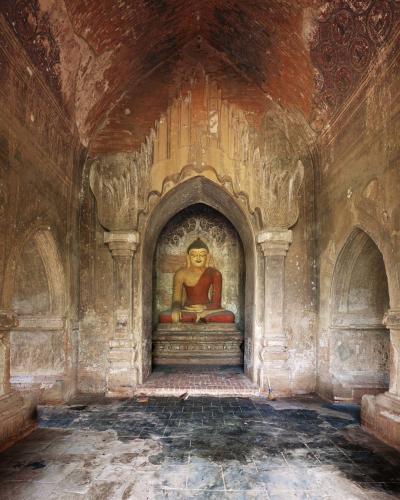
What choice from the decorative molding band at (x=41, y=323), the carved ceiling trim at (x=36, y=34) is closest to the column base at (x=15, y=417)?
the decorative molding band at (x=41, y=323)

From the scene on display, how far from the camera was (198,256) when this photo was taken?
971 centimetres

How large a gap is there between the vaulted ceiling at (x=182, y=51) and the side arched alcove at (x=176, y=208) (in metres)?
1.31

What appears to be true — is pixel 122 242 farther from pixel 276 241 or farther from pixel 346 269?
pixel 346 269

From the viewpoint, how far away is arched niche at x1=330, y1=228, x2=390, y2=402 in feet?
20.5

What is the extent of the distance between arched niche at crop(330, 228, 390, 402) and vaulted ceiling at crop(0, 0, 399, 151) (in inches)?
109

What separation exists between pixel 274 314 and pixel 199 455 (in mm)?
3179

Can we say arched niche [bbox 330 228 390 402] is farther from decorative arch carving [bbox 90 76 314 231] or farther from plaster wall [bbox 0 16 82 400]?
plaster wall [bbox 0 16 82 400]

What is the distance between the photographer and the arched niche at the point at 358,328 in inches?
246

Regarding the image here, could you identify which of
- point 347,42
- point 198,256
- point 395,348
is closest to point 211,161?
point 347,42

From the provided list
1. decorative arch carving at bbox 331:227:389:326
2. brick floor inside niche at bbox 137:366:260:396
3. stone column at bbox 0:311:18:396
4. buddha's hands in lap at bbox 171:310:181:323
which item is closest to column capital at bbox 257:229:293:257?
decorative arch carving at bbox 331:227:389:326

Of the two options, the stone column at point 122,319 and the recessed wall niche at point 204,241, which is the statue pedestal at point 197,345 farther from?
the stone column at point 122,319

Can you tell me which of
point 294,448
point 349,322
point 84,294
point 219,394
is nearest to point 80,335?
point 84,294

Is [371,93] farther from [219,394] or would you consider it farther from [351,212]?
[219,394]

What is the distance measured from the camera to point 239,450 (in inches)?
→ 173
